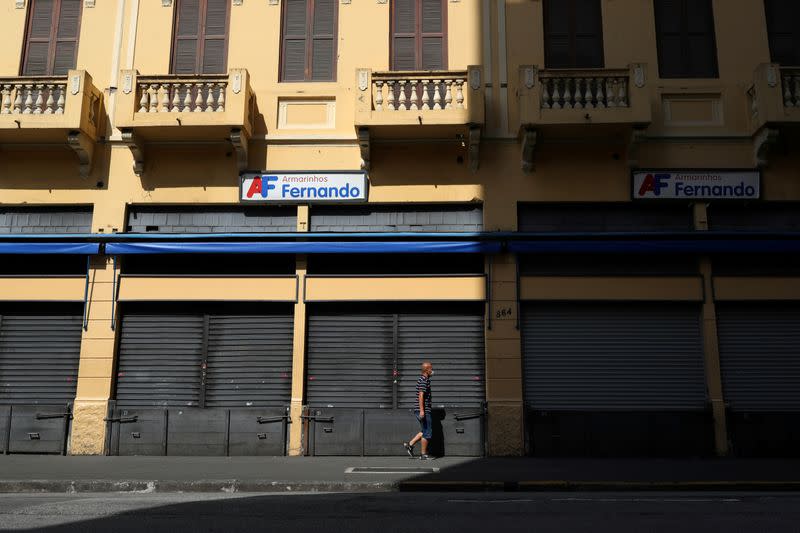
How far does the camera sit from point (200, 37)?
14.8 m

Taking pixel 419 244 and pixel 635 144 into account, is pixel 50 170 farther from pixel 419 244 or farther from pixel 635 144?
pixel 635 144

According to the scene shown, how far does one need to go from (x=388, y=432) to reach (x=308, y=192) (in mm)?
4845

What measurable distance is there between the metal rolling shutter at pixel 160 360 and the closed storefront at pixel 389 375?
7.42 feet

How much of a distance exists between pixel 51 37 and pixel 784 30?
50.0ft

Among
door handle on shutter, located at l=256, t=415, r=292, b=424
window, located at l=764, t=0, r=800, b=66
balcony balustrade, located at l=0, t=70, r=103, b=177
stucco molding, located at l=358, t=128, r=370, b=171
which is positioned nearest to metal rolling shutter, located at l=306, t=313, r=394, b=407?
door handle on shutter, located at l=256, t=415, r=292, b=424

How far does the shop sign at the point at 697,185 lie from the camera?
44.3ft

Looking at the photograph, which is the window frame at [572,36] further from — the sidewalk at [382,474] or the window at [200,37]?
the sidewalk at [382,474]

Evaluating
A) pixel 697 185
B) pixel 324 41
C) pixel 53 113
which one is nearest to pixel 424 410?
pixel 697 185

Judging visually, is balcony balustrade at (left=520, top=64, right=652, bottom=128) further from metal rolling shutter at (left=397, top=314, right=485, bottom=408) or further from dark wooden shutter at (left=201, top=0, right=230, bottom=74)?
dark wooden shutter at (left=201, top=0, right=230, bottom=74)

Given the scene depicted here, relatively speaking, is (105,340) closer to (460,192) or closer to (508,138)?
(460,192)

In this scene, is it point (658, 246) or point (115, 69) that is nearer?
point (658, 246)

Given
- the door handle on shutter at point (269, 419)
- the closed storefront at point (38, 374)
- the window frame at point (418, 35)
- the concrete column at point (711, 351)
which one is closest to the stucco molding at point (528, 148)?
the window frame at point (418, 35)

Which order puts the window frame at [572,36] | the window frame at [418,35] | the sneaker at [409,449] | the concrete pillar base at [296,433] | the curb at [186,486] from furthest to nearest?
the window frame at [418,35], the window frame at [572,36], the concrete pillar base at [296,433], the sneaker at [409,449], the curb at [186,486]

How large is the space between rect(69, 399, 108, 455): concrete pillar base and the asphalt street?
4116 millimetres
